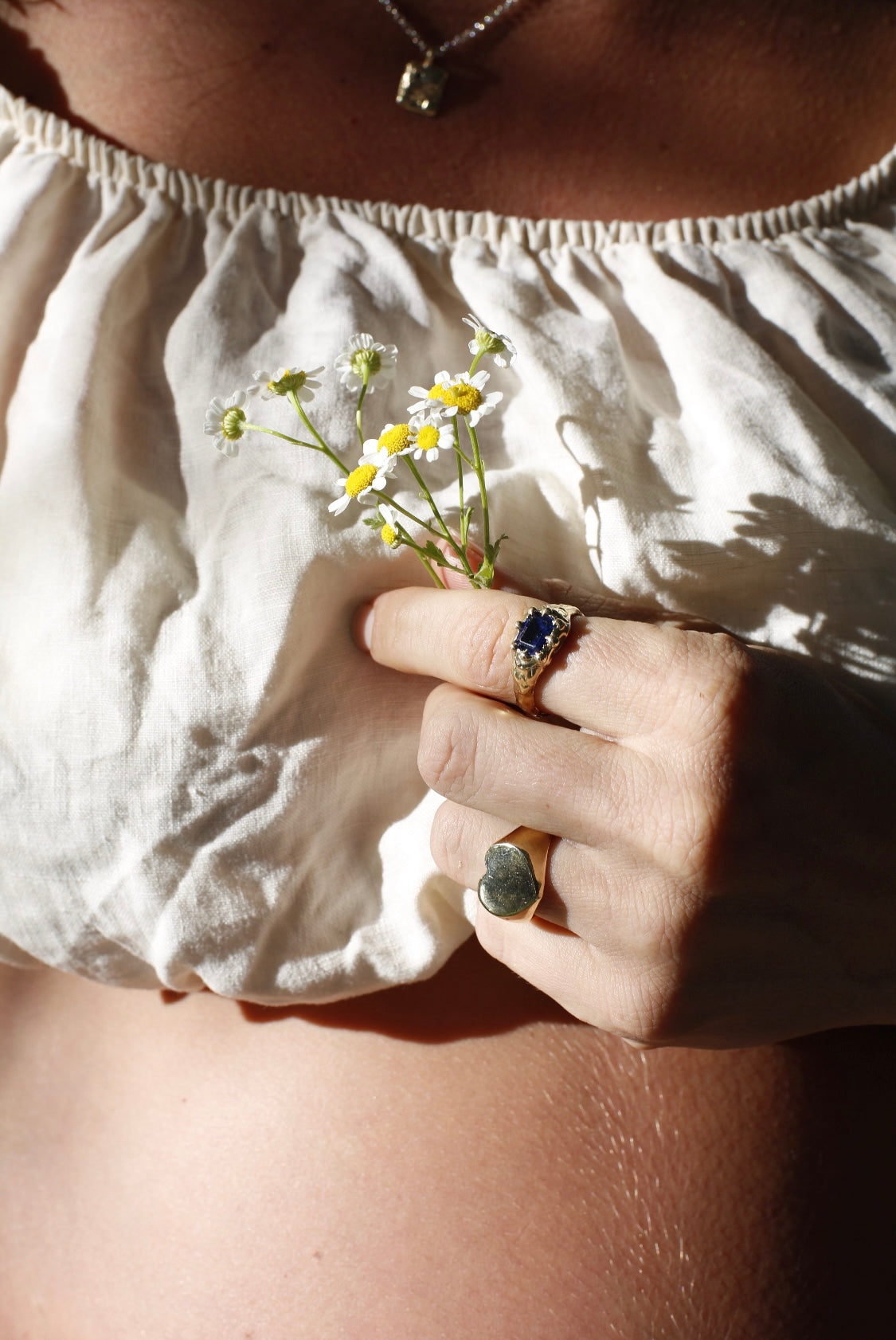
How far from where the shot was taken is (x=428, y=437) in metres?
0.59

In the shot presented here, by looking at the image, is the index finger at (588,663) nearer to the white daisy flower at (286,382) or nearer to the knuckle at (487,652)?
the knuckle at (487,652)

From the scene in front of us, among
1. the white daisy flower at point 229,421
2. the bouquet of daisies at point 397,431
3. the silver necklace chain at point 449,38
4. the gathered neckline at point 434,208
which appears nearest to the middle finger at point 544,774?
the bouquet of daisies at point 397,431

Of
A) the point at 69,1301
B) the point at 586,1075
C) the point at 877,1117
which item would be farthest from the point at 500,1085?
the point at 69,1301

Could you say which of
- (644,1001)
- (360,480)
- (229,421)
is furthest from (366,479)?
(644,1001)

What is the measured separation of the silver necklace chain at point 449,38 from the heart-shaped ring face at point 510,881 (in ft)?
2.32

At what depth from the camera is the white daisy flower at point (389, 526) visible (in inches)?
22.5

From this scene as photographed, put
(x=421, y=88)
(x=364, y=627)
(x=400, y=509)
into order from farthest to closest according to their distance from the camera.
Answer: (x=421, y=88) < (x=364, y=627) < (x=400, y=509)

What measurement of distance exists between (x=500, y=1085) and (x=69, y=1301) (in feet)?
1.39

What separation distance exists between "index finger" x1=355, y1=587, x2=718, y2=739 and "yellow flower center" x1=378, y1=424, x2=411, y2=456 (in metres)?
0.10

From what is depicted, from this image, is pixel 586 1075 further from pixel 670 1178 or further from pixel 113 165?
pixel 113 165

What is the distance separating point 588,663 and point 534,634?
0.04 meters

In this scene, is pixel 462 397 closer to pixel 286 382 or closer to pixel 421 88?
pixel 286 382

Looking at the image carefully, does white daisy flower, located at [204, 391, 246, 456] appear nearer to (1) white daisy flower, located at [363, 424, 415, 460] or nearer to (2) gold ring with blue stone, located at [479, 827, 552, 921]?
(1) white daisy flower, located at [363, 424, 415, 460]

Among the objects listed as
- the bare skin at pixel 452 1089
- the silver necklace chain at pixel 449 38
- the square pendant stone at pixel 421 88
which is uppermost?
the silver necklace chain at pixel 449 38
